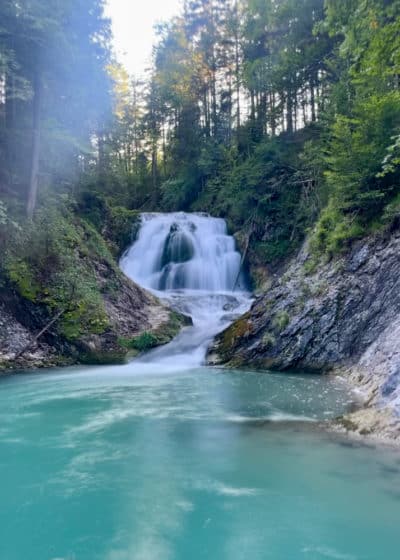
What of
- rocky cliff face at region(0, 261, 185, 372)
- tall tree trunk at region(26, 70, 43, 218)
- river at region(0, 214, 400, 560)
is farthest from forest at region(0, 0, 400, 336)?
river at region(0, 214, 400, 560)

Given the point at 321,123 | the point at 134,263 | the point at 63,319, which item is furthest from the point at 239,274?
the point at 63,319

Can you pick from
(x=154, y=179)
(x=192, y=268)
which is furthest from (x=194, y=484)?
Result: (x=154, y=179)

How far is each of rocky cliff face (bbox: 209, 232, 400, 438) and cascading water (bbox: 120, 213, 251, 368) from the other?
2514 mm

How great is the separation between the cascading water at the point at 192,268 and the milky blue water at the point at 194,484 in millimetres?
6677

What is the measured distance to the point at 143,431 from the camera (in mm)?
6059

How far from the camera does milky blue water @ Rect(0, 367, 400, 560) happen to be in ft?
10.9

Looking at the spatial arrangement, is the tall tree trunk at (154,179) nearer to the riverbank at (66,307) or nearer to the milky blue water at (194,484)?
the riverbank at (66,307)

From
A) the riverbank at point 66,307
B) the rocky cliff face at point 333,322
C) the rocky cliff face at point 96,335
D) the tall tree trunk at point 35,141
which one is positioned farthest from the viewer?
the tall tree trunk at point 35,141

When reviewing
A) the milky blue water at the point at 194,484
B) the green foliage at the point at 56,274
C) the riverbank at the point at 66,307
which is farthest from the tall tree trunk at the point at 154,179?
the milky blue water at the point at 194,484

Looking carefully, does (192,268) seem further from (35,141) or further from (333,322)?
(333,322)

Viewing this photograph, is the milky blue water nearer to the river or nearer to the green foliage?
the river

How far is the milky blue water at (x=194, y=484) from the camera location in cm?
332

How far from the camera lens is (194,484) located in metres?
4.31

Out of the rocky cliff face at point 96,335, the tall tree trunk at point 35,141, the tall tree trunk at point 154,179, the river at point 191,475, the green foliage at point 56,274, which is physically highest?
the tall tree trunk at point 154,179
